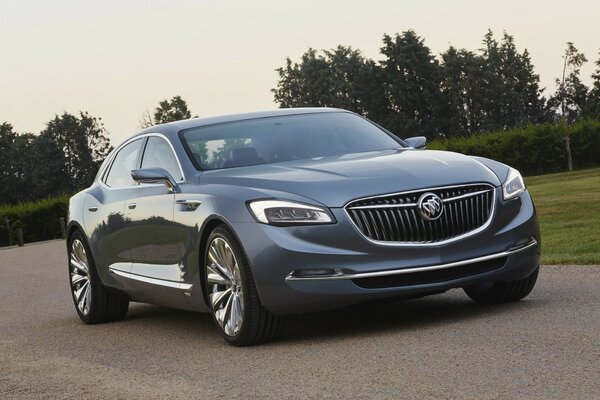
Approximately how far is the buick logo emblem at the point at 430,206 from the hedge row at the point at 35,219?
5003 cm

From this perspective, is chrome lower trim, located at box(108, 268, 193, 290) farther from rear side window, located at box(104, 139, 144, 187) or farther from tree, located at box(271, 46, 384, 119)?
tree, located at box(271, 46, 384, 119)

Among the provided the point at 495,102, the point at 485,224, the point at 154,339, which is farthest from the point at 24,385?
the point at 495,102

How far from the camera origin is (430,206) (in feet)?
25.0

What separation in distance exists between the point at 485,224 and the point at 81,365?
9.10 feet

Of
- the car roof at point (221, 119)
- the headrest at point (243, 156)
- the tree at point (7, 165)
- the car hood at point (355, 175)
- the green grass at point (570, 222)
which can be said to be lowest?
the tree at point (7, 165)

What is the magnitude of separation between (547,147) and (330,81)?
78.2m

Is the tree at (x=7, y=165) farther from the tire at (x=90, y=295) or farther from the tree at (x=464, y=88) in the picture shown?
the tire at (x=90, y=295)

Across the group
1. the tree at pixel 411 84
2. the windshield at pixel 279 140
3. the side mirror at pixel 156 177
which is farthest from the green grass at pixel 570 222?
the tree at pixel 411 84

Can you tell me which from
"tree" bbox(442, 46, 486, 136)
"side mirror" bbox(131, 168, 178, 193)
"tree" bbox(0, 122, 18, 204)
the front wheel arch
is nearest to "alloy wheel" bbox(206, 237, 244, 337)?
the front wheel arch

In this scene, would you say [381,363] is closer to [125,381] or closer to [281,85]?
[125,381]

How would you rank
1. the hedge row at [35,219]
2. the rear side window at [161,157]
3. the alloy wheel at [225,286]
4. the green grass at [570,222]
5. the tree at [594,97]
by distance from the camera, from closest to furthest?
1. the alloy wheel at [225,286]
2. the rear side window at [161,157]
3. the green grass at [570,222]
4. the hedge row at [35,219]
5. the tree at [594,97]

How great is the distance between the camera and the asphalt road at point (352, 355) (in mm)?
5840

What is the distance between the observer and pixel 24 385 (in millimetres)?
7273

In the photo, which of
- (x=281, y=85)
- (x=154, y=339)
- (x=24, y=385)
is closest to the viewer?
(x=24, y=385)
